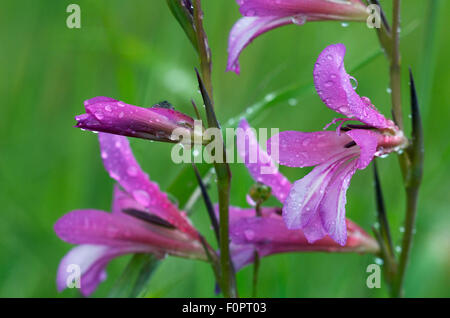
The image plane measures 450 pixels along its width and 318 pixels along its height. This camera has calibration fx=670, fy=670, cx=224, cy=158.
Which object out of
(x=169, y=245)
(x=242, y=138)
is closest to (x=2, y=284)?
(x=169, y=245)

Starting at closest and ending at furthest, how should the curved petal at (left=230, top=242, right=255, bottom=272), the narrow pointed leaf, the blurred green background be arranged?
1. the narrow pointed leaf
2. the curved petal at (left=230, top=242, right=255, bottom=272)
3. the blurred green background

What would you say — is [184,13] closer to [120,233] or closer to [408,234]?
[120,233]

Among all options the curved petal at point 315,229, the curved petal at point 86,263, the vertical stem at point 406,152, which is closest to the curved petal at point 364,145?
the curved petal at point 315,229

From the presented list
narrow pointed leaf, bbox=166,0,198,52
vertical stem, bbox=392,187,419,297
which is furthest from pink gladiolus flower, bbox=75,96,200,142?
vertical stem, bbox=392,187,419,297

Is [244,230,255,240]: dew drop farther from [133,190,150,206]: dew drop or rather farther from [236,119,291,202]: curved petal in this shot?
[133,190,150,206]: dew drop

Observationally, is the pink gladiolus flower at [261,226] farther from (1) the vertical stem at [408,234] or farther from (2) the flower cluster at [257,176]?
(1) the vertical stem at [408,234]

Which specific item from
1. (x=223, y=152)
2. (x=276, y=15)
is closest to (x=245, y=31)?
(x=276, y=15)
